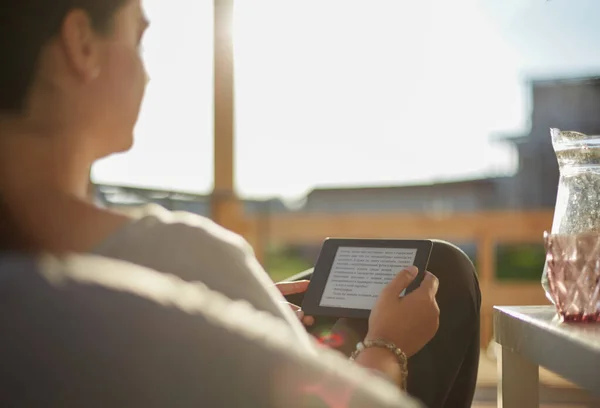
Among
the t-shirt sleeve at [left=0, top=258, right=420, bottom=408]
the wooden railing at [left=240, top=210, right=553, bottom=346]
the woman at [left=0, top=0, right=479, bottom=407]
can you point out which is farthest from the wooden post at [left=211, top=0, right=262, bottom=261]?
the t-shirt sleeve at [left=0, top=258, right=420, bottom=408]

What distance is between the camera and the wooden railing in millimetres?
3224

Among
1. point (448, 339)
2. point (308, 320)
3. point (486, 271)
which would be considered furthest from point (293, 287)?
point (486, 271)

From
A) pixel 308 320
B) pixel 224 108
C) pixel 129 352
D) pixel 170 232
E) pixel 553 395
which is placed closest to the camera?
pixel 129 352

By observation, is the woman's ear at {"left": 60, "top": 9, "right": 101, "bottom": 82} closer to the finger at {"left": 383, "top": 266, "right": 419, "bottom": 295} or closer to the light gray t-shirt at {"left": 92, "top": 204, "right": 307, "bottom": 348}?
the light gray t-shirt at {"left": 92, "top": 204, "right": 307, "bottom": 348}

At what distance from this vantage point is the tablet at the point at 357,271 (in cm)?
91

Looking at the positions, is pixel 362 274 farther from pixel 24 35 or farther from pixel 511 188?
pixel 511 188

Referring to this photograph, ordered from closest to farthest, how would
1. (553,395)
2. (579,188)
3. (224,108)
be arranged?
1. (579,188)
2. (553,395)
3. (224,108)

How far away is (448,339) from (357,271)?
19cm

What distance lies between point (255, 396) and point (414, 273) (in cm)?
54

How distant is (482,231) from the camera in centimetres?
334

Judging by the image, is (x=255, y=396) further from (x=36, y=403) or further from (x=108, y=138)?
(x=108, y=138)

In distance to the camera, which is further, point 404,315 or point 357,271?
point 357,271

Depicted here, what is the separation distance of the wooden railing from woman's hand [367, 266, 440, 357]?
243cm

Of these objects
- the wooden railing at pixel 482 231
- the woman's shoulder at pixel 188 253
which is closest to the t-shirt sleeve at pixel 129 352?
the woman's shoulder at pixel 188 253
